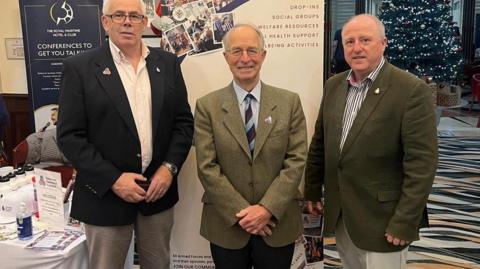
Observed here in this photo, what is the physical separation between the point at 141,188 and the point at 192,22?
1.01m

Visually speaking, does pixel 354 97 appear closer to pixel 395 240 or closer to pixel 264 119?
pixel 264 119

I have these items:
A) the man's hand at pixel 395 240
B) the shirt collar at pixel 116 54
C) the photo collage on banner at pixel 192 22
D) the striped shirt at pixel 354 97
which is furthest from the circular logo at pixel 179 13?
the man's hand at pixel 395 240

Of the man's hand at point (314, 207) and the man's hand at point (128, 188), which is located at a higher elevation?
the man's hand at point (128, 188)

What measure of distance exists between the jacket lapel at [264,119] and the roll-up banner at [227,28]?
1.83 feet

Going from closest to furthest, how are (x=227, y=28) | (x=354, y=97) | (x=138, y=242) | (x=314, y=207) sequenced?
(x=354, y=97)
(x=138, y=242)
(x=314, y=207)
(x=227, y=28)

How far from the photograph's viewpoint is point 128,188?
1923 mm

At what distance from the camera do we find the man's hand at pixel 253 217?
6.25 ft

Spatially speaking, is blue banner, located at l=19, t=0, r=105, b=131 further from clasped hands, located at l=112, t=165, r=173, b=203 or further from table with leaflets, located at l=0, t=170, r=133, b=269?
clasped hands, located at l=112, t=165, r=173, b=203

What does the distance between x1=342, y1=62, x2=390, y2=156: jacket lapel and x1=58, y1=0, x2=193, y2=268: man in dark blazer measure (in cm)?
73

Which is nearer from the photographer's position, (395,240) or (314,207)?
(395,240)

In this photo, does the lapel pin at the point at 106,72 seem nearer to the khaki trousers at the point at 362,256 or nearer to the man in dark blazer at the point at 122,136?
the man in dark blazer at the point at 122,136

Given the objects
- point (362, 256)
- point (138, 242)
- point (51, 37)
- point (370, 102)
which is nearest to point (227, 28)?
point (370, 102)

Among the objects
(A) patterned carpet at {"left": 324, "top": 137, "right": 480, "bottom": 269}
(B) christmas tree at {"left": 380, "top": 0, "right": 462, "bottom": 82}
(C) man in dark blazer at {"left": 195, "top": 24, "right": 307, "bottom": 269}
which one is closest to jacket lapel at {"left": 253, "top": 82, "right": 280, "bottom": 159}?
(C) man in dark blazer at {"left": 195, "top": 24, "right": 307, "bottom": 269}

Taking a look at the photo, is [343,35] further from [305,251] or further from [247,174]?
[305,251]
